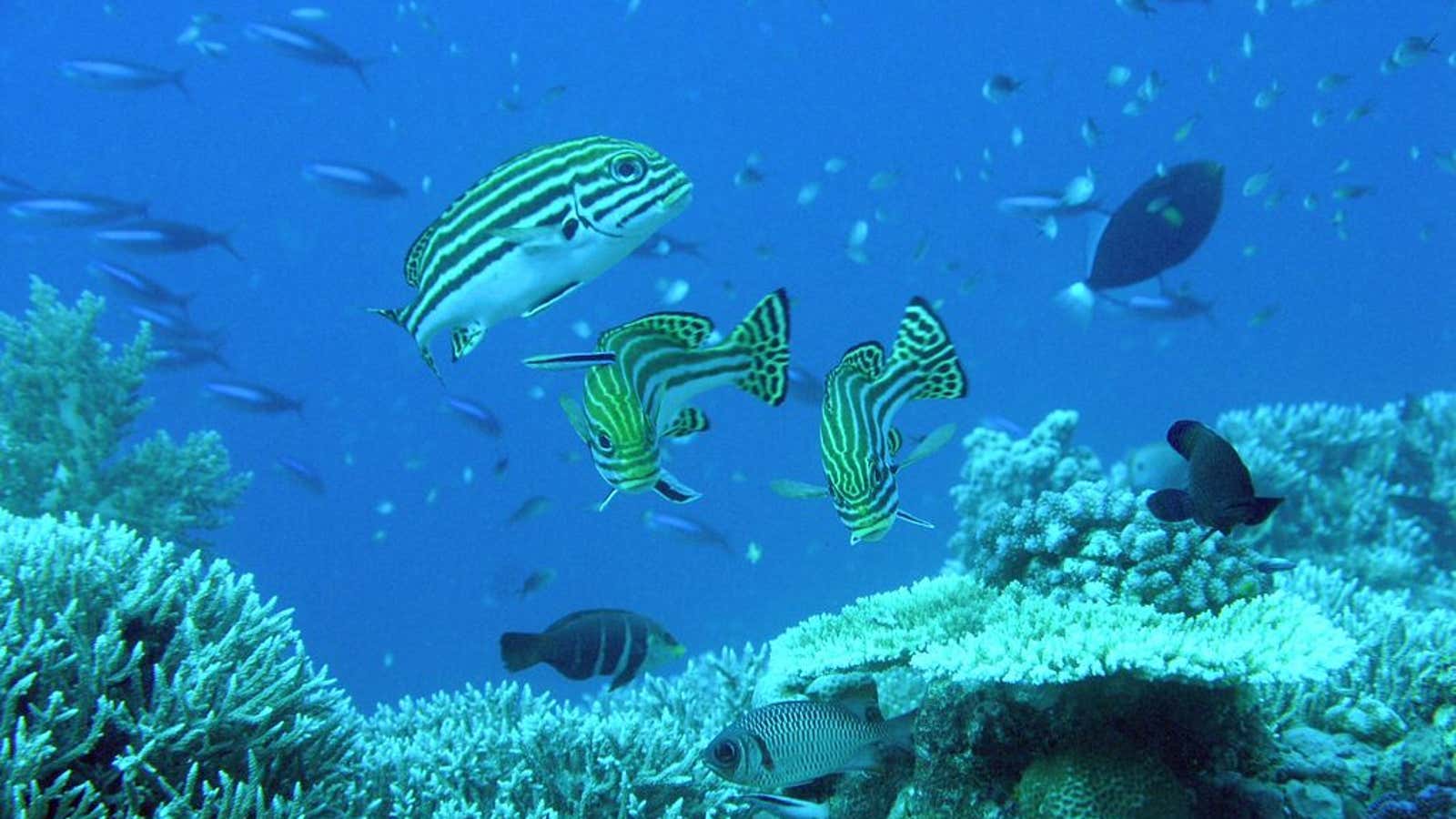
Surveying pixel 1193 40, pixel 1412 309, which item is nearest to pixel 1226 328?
pixel 1412 309

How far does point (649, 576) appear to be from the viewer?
4153cm

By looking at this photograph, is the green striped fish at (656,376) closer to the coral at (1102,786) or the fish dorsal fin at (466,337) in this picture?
the fish dorsal fin at (466,337)

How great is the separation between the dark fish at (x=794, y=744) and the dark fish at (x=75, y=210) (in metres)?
11.1

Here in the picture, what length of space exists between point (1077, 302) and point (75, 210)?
12.0m

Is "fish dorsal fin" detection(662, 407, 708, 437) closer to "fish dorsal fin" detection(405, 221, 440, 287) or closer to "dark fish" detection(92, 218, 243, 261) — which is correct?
"fish dorsal fin" detection(405, 221, 440, 287)

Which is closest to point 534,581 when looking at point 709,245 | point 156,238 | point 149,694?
point 156,238

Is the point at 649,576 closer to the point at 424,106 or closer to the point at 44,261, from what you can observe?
the point at 424,106

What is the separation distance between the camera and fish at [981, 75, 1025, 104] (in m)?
12.6

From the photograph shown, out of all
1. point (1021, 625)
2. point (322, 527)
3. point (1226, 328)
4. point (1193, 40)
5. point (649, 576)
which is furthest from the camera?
point (1193, 40)

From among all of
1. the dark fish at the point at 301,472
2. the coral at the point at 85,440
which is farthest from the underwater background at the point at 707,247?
the coral at the point at 85,440

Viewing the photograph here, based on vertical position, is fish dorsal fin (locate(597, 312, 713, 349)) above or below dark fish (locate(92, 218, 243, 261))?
below

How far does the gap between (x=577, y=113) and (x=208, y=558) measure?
229 ft

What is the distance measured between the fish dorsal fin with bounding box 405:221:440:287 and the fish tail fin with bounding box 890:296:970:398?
1.60m

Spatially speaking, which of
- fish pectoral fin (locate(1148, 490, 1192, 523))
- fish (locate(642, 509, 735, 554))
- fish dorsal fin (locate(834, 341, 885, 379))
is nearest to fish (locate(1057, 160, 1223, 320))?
fish pectoral fin (locate(1148, 490, 1192, 523))
